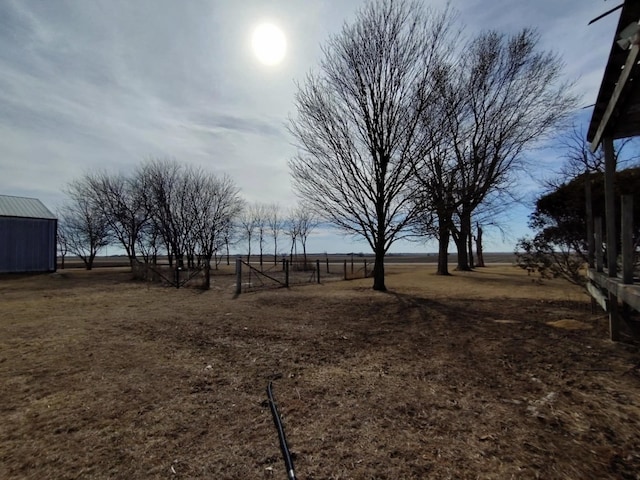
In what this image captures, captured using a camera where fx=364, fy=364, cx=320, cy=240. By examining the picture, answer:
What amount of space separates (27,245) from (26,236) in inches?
23.4

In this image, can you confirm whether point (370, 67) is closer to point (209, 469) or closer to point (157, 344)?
point (157, 344)

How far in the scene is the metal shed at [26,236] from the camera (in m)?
23.0

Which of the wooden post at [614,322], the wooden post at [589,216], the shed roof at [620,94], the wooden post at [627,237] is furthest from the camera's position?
the wooden post at [589,216]

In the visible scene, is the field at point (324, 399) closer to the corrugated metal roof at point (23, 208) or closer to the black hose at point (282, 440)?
the black hose at point (282, 440)

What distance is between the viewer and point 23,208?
81.4 feet

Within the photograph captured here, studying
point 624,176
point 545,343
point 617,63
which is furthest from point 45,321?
point 624,176

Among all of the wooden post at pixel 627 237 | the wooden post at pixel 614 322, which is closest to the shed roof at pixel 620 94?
the wooden post at pixel 627 237

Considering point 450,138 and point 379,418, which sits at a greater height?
point 450,138

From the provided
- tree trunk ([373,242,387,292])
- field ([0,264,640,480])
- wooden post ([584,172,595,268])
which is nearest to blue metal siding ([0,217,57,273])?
field ([0,264,640,480])

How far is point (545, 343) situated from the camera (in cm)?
543

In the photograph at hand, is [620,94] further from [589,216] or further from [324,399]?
[324,399]

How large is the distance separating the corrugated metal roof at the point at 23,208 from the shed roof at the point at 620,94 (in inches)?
1167

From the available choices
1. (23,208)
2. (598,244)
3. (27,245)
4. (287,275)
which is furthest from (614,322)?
(23,208)

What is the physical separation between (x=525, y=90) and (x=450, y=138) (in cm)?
601
